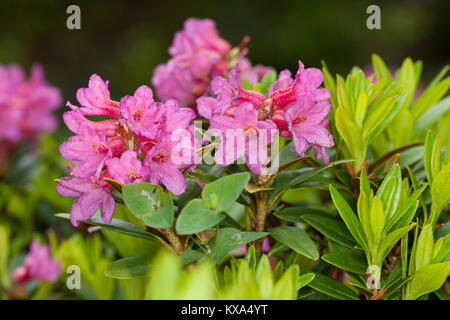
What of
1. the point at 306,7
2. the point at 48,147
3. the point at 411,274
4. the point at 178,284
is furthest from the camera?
the point at 306,7

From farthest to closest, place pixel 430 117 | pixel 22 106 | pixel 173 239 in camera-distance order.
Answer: pixel 22 106 < pixel 430 117 < pixel 173 239

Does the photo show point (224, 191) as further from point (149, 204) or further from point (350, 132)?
point (350, 132)

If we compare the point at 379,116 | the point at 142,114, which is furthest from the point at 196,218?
the point at 379,116

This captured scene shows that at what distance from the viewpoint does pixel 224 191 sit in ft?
2.08

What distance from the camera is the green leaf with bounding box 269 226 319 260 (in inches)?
28.3

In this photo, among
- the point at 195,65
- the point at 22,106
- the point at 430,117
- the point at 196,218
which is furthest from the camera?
the point at 22,106

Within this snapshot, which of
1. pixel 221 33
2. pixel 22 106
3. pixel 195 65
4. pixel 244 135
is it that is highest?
pixel 221 33

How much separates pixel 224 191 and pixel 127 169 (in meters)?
0.13

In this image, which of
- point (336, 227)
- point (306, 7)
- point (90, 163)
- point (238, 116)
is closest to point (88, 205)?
point (90, 163)

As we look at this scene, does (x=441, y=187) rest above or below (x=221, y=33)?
below

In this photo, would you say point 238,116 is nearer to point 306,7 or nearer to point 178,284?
point 178,284

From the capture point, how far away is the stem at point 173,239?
72cm

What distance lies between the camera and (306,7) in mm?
5395
